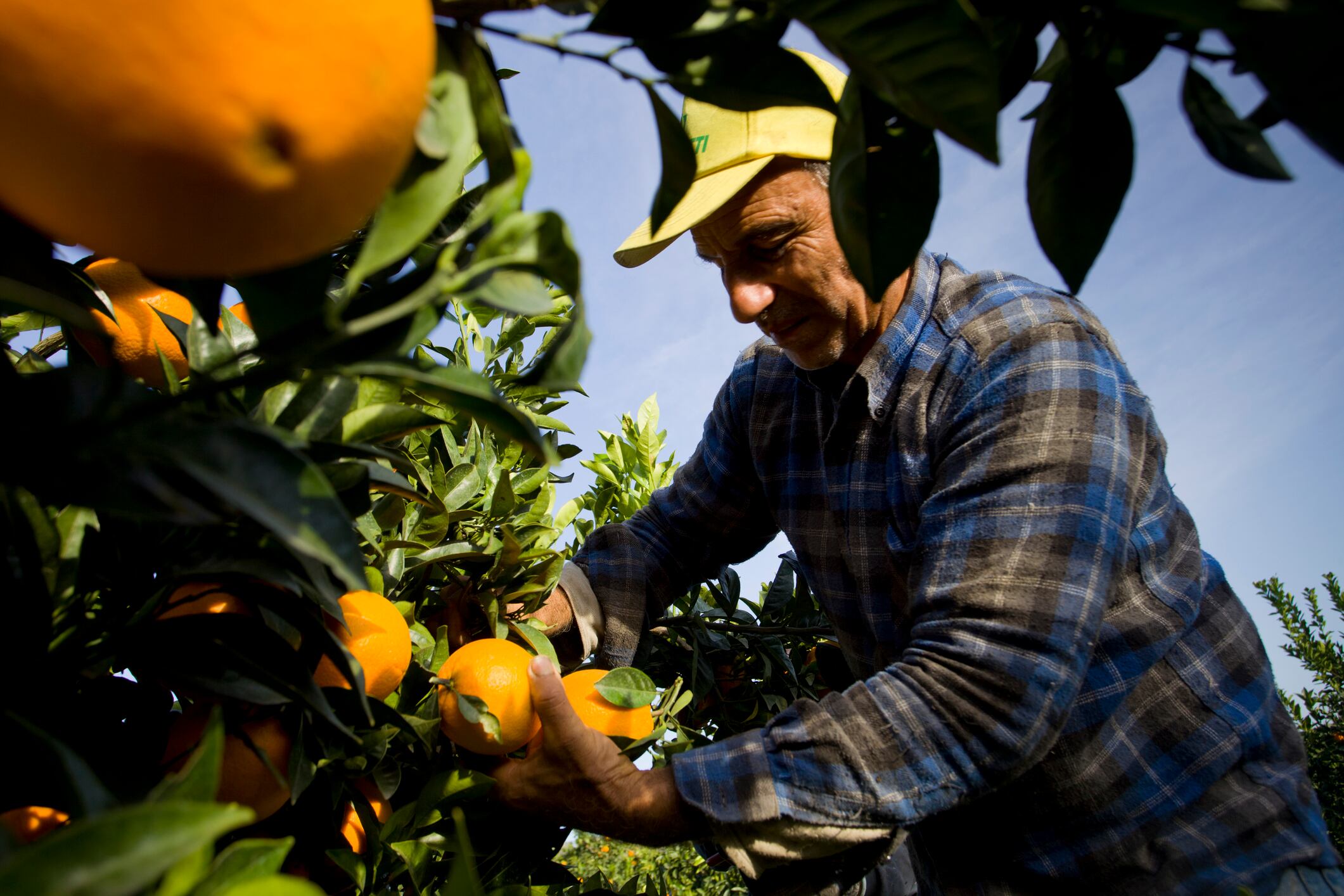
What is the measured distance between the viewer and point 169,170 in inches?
12.9

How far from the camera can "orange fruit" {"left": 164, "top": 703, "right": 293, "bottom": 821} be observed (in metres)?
0.68

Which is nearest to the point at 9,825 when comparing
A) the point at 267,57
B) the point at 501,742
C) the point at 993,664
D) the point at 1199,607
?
the point at 267,57

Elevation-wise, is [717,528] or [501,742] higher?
[717,528]

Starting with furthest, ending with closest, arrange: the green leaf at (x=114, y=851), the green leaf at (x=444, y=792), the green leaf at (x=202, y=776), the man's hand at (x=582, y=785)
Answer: the man's hand at (x=582, y=785), the green leaf at (x=444, y=792), the green leaf at (x=202, y=776), the green leaf at (x=114, y=851)

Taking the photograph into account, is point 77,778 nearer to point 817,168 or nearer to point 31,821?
point 31,821

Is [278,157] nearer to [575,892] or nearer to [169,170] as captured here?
[169,170]

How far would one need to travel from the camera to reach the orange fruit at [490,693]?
41.6 inches

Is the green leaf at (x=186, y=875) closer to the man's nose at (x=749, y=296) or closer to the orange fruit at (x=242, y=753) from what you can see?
the orange fruit at (x=242, y=753)

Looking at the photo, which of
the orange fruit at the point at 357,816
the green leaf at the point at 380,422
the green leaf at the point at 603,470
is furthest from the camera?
the green leaf at the point at 603,470

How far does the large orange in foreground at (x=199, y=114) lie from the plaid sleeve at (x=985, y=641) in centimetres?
107

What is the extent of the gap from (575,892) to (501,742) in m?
0.21

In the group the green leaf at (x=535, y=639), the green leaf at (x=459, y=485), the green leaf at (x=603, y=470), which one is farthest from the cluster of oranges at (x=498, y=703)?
the green leaf at (x=603, y=470)

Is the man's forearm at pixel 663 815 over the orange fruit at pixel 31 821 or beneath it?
beneath

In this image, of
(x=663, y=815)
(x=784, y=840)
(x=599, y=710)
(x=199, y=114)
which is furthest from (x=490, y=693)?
(x=199, y=114)
